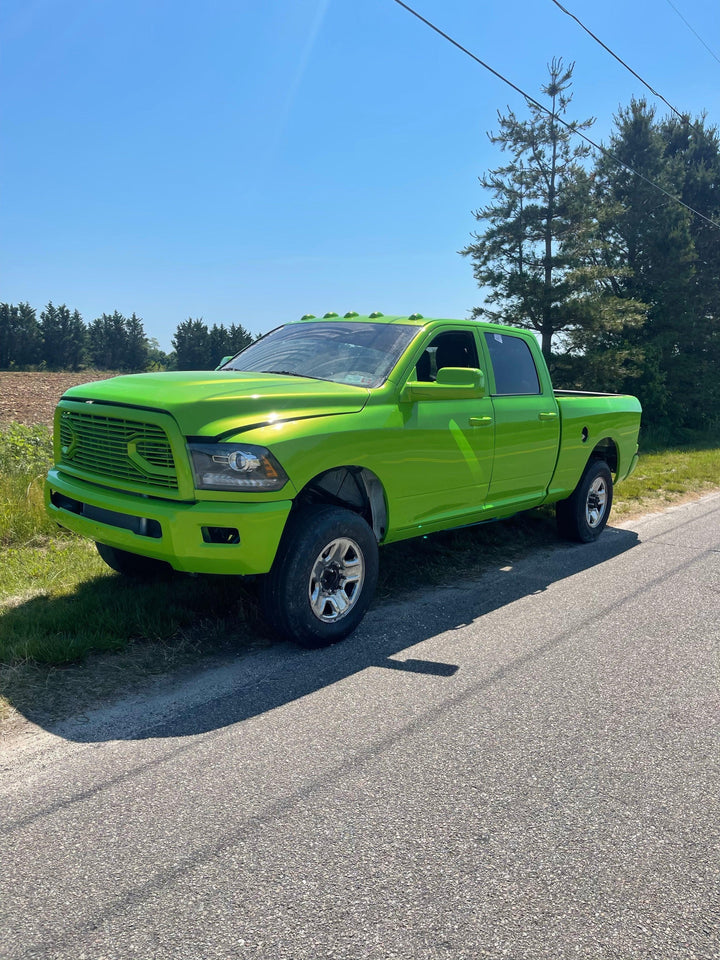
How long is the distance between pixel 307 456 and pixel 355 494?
784mm

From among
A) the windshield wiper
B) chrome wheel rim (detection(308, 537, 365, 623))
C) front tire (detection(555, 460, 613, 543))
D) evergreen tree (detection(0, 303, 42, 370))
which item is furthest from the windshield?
evergreen tree (detection(0, 303, 42, 370))

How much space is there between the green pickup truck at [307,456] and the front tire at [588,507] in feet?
3.79

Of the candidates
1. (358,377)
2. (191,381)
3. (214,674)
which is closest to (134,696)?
(214,674)

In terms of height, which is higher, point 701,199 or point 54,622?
point 701,199

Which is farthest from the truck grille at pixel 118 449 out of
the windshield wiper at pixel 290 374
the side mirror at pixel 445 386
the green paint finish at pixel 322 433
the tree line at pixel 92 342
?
the tree line at pixel 92 342

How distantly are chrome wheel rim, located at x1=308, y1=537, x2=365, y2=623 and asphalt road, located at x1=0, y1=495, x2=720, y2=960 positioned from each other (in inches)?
9.4

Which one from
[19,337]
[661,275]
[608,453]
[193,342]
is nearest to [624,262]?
[661,275]

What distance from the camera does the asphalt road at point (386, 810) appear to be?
2129 mm

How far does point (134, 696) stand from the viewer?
3658mm

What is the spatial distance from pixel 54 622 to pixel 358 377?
250 centimetres

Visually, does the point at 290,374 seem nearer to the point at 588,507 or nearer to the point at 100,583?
the point at 100,583

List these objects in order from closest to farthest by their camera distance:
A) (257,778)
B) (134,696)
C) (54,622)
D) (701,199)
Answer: (257,778)
(134,696)
(54,622)
(701,199)

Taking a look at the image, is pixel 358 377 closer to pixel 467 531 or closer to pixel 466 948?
pixel 467 531

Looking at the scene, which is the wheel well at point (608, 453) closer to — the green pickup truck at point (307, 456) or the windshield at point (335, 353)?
the green pickup truck at point (307, 456)
